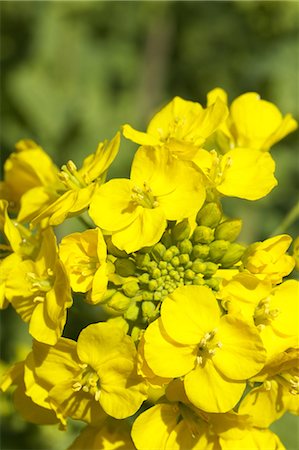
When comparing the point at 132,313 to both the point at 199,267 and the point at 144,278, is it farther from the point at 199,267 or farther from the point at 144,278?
the point at 199,267

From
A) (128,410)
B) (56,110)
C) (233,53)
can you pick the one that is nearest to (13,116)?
(56,110)

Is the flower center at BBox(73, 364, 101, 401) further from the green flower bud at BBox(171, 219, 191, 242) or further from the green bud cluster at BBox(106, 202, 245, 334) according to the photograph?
the green flower bud at BBox(171, 219, 191, 242)

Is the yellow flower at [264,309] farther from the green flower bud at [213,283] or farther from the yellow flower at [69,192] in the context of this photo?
the yellow flower at [69,192]

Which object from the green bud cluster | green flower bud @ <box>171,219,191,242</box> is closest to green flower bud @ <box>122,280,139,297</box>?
the green bud cluster

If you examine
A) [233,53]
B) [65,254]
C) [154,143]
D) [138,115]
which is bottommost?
[138,115]

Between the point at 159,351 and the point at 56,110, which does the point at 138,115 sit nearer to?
the point at 56,110

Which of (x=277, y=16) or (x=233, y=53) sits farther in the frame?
(x=233, y=53)

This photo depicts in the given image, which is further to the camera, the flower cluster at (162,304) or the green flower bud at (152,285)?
the green flower bud at (152,285)


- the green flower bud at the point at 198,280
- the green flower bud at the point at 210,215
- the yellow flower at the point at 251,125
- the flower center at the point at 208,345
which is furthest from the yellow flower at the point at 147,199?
the yellow flower at the point at 251,125
